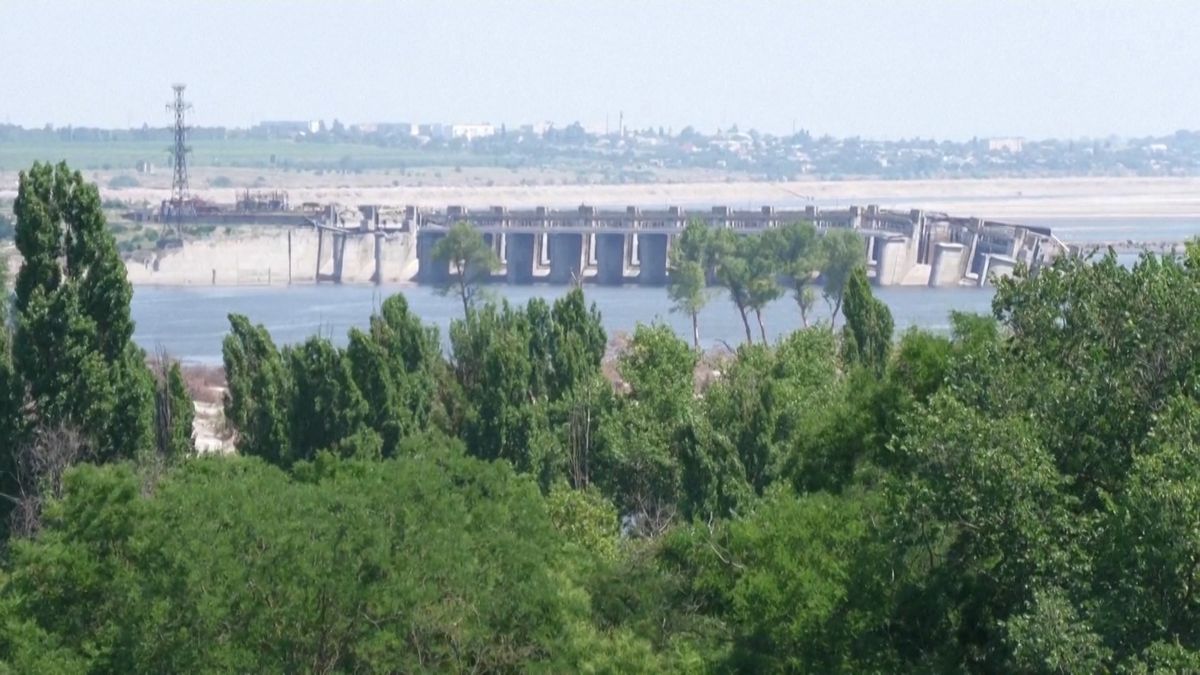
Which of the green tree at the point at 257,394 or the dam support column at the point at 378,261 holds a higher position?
the green tree at the point at 257,394

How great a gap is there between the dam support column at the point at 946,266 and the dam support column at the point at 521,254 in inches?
478

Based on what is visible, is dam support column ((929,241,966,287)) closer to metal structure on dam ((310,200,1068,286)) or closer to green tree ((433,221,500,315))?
metal structure on dam ((310,200,1068,286))

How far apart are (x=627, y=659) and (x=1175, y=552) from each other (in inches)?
162

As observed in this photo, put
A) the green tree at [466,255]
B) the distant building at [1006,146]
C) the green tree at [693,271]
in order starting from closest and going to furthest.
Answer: the green tree at [693,271], the green tree at [466,255], the distant building at [1006,146]

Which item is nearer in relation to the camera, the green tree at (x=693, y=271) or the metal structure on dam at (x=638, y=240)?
the green tree at (x=693, y=271)

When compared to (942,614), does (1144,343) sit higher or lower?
higher

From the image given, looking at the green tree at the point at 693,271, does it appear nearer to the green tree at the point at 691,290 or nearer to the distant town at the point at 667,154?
the green tree at the point at 691,290

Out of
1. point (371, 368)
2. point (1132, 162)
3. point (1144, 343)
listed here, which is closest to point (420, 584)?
point (1144, 343)

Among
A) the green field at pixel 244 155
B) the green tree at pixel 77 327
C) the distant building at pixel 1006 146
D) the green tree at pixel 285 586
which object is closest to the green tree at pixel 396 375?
the green tree at pixel 77 327

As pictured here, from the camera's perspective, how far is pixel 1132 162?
165 m

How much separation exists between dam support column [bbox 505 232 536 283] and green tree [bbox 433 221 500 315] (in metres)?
6.00

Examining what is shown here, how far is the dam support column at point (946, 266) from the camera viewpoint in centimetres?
6525

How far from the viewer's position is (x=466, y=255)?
57844mm

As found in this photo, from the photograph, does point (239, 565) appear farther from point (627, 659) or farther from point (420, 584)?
point (627, 659)
